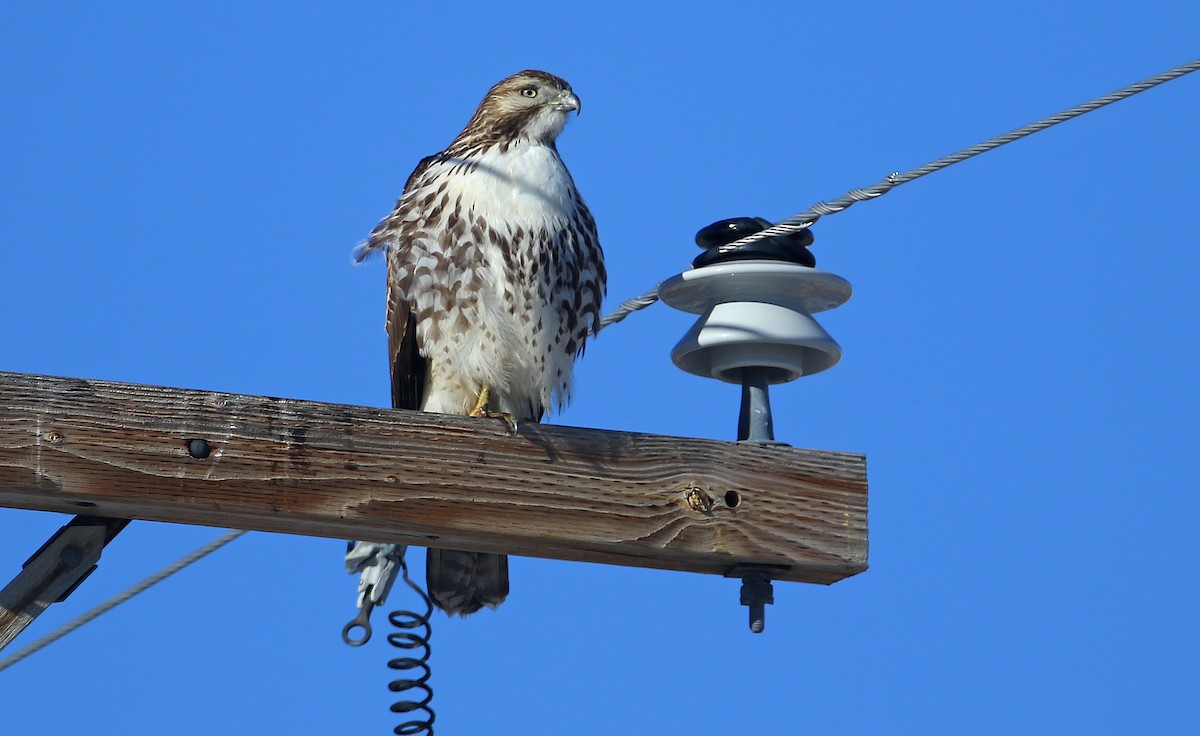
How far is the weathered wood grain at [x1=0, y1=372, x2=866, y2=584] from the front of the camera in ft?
9.32

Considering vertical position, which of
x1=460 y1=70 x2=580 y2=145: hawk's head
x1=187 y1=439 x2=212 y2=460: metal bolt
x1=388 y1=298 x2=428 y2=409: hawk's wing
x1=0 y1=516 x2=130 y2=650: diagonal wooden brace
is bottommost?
x1=0 y1=516 x2=130 y2=650: diagonal wooden brace

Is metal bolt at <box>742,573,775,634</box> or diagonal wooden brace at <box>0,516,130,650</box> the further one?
metal bolt at <box>742,573,775,634</box>

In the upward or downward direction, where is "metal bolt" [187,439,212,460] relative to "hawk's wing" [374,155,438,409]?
downward

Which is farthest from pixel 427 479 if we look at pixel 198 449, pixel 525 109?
pixel 525 109

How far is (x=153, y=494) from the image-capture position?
2.85 m

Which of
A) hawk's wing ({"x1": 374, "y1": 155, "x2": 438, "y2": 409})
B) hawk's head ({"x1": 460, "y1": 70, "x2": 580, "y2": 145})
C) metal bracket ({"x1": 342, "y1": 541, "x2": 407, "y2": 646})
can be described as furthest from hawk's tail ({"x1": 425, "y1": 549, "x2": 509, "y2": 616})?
hawk's head ({"x1": 460, "y1": 70, "x2": 580, "y2": 145})

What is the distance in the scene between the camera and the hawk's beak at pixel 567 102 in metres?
4.97

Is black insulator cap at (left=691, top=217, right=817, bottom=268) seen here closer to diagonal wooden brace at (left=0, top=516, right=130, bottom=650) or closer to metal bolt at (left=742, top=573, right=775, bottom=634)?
metal bolt at (left=742, top=573, right=775, bottom=634)

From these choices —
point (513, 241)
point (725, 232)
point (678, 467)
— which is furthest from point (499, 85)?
point (678, 467)

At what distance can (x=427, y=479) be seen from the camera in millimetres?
3012

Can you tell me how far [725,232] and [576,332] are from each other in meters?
1.11

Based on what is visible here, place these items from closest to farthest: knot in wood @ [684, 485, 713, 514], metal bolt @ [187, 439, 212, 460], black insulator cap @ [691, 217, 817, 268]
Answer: metal bolt @ [187, 439, 212, 460] < knot in wood @ [684, 485, 713, 514] < black insulator cap @ [691, 217, 817, 268]

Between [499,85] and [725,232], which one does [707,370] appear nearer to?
[725,232]

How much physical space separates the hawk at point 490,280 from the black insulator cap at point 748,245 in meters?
0.88
